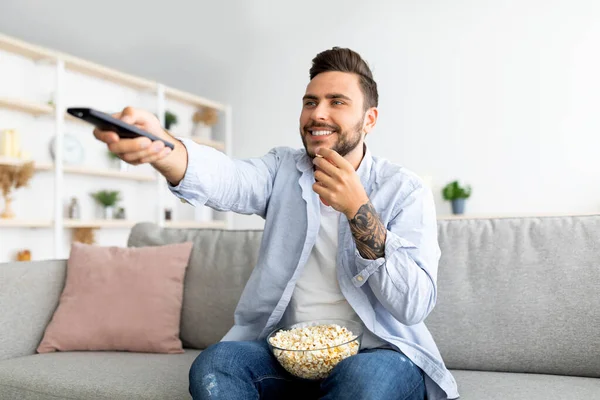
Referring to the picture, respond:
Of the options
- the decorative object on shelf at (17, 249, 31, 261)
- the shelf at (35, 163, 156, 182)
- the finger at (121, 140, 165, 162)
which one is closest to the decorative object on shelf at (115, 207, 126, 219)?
the shelf at (35, 163, 156, 182)

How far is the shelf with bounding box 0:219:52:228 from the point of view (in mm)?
4012

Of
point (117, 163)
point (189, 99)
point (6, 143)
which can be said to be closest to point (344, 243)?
point (6, 143)

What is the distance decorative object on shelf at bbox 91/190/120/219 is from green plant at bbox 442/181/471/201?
3.00 m

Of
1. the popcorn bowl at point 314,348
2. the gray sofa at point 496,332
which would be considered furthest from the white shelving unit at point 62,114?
the popcorn bowl at point 314,348

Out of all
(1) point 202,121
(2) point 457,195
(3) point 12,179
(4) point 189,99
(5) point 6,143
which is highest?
(4) point 189,99

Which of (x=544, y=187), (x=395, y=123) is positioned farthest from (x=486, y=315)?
(x=395, y=123)

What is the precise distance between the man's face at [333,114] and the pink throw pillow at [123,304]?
2.44ft

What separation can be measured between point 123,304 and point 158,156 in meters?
1.00

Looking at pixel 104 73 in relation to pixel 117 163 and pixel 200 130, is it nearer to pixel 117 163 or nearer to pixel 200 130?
pixel 117 163

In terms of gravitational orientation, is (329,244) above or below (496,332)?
above

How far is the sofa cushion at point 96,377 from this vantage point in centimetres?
143

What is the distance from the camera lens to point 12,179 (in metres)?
4.18

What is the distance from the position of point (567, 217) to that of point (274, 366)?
A: 3.15 ft

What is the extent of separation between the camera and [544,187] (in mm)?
4551
